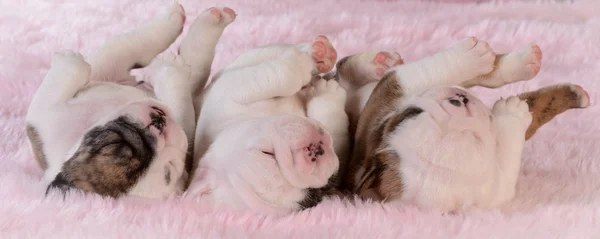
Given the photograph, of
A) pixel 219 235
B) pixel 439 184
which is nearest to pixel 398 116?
pixel 439 184

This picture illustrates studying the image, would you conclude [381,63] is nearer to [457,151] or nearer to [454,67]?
[454,67]

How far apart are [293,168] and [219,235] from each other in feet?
0.75

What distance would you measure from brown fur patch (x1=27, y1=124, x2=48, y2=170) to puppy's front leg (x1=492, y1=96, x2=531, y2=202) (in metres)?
1.08

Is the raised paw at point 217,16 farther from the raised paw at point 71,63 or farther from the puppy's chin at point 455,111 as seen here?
the puppy's chin at point 455,111

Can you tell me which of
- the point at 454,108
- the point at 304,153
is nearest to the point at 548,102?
the point at 454,108

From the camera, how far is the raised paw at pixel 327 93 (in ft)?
5.90

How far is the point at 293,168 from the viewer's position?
4.70 feet

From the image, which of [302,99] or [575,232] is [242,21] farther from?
[575,232]

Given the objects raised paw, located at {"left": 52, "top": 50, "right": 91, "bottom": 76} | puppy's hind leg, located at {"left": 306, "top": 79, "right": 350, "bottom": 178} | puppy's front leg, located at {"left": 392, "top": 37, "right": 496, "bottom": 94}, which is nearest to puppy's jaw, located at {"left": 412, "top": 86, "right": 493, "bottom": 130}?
puppy's front leg, located at {"left": 392, "top": 37, "right": 496, "bottom": 94}

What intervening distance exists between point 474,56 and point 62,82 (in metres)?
1.03

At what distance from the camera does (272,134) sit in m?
1.47

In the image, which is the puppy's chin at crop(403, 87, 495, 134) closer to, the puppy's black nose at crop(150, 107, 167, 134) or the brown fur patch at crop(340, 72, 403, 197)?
the brown fur patch at crop(340, 72, 403, 197)

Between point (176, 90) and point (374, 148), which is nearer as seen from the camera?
point (374, 148)

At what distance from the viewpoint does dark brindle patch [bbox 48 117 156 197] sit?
1.45m
